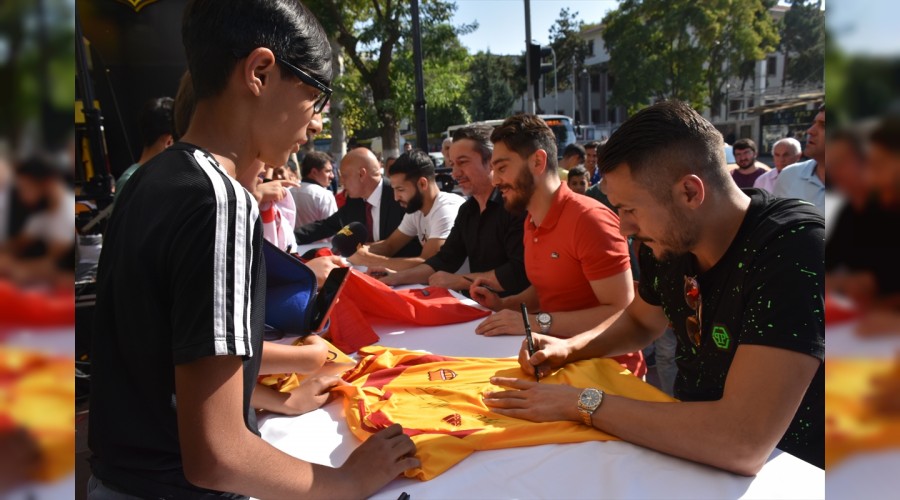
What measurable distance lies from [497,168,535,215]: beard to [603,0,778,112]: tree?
29.3 metres

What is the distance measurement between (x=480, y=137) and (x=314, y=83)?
120 inches

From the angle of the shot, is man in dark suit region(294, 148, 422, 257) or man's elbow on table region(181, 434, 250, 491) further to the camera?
man in dark suit region(294, 148, 422, 257)

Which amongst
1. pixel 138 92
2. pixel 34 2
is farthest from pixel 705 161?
pixel 138 92

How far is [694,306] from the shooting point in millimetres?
1752

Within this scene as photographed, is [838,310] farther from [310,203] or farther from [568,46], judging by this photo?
[568,46]

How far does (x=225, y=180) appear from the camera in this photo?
0.94 meters

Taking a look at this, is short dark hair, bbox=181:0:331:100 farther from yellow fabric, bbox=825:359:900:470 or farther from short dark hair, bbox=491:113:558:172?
short dark hair, bbox=491:113:558:172

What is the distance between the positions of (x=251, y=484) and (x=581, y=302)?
2.03m

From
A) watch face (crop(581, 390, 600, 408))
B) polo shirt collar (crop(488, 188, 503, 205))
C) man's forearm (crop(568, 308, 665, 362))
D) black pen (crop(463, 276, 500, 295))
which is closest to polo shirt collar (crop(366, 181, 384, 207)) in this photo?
polo shirt collar (crop(488, 188, 503, 205))

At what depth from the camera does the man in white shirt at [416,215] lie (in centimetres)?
451

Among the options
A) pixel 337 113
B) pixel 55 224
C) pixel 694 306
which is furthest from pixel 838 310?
pixel 337 113

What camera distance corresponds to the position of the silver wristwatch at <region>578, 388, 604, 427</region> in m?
1.57

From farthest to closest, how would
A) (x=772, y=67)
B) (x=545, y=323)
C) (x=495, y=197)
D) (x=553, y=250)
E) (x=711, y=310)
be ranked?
(x=772, y=67) < (x=495, y=197) < (x=553, y=250) < (x=545, y=323) < (x=711, y=310)

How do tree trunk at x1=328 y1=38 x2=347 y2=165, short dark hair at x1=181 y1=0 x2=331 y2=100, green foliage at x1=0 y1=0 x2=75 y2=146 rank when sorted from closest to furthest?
green foliage at x1=0 y1=0 x2=75 y2=146, short dark hair at x1=181 y1=0 x2=331 y2=100, tree trunk at x1=328 y1=38 x2=347 y2=165
